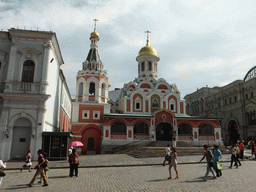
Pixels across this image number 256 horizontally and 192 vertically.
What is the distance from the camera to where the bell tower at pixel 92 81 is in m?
31.1

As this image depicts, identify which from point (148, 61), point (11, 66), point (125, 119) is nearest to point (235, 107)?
point (148, 61)

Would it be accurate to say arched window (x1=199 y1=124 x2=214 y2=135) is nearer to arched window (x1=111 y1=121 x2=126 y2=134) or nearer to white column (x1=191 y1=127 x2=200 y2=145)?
white column (x1=191 y1=127 x2=200 y2=145)

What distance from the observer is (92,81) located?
103 feet

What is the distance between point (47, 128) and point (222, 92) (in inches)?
1423

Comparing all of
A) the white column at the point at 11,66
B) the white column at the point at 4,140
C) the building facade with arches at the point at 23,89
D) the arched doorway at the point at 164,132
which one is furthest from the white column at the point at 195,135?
the white column at the point at 11,66

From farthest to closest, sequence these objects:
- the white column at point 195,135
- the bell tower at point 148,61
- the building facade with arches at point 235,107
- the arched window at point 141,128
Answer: the bell tower at point 148,61, the building facade with arches at point 235,107, the white column at point 195,135, the arched window at point 141,128

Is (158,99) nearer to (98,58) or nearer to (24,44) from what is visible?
(98,58)

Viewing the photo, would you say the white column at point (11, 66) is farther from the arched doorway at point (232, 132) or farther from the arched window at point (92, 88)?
the arched doorway at point (232, 132)

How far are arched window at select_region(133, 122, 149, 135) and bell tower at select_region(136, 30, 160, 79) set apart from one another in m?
11.5

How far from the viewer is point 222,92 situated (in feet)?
144

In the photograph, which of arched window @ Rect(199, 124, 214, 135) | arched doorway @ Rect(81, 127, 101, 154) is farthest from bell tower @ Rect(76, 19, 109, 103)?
arched window @ Rect(199, 124, 214, 135)

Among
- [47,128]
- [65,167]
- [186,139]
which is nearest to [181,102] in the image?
[186,139]

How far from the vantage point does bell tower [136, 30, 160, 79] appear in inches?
1524

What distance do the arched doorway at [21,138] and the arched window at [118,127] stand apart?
12.7 metres
